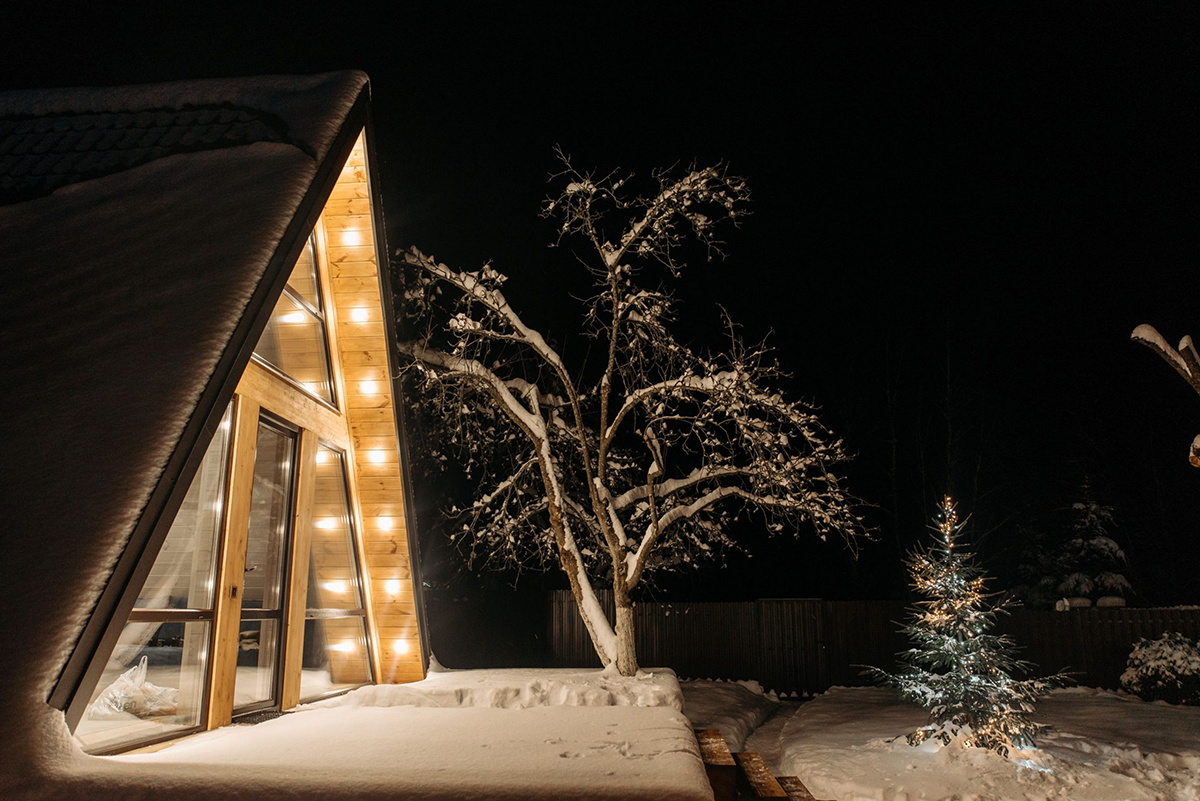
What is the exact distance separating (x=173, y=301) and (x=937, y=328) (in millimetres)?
23166

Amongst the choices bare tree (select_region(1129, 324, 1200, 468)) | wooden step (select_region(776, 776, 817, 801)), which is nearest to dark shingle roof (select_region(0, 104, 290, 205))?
wooden step (select_region(776, 776, 817, 801))

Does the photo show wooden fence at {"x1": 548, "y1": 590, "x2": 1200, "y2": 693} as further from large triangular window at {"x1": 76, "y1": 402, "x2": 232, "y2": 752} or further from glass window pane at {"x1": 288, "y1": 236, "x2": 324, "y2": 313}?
large triangular window at {"x1": 76, "y1": 402, "x2": 232, "y2": 752}

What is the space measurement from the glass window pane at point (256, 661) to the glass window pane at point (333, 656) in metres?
0.42

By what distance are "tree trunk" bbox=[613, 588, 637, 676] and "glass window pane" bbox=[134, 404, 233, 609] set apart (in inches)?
210

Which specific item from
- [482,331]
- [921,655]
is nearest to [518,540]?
[482,331]

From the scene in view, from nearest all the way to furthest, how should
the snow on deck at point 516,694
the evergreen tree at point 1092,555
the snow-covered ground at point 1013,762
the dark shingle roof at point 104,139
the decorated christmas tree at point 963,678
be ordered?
the dark shingle roof at point 104,139 < the snow on deck at point 516,694 < the snow-covered ground at point 1013,762 < the decorated christmas tree at point 963,678 < the evergreen tree at point 1092,555

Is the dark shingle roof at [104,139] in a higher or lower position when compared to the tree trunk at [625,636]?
higher

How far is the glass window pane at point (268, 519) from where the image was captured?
196 inches

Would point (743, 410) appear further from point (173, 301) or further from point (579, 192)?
point (173, 301)

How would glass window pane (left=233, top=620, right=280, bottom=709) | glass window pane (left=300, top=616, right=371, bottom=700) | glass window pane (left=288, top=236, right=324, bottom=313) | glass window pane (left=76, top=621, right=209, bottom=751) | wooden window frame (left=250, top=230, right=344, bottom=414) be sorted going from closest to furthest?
1. glass window pane (left=76, top=621, right=209, bottom=751)
2. glass window pane (left=233, top=620, right=280, bottom=709)
3. glass window pane (left=300, top=616, right=371, bottom=700)
4. glass window pane (left=288, top=236, right=324, bottom=313)
5. wooden window frame (left=250, top=230, right=344, bottom=414)

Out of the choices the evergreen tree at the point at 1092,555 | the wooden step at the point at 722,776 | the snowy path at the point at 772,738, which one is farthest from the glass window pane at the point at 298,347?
the evergreen tree at the point at 1092,555

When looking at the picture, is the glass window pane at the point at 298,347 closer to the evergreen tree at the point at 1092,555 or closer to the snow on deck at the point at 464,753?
the snow on deck at the point at 464,753

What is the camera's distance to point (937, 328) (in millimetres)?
22938

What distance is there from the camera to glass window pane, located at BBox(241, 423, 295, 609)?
4.99 m
